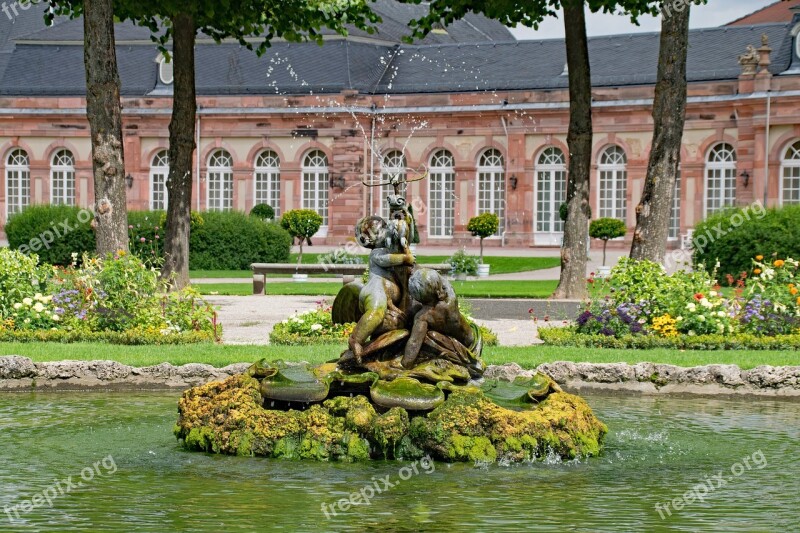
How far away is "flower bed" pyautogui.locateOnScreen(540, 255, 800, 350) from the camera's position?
13.9m

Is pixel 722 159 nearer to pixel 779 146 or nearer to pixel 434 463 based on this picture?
pixel 779 146

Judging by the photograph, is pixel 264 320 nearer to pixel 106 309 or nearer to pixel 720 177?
pixel 106 309

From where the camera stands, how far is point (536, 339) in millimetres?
15109

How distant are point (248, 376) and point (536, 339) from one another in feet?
21.2

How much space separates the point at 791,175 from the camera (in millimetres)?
36344

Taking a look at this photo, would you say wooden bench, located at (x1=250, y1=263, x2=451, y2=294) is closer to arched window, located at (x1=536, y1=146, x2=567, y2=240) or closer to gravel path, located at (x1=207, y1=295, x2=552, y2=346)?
gravel path, located at (x1=207, y1=295, x2=552, y2=346)

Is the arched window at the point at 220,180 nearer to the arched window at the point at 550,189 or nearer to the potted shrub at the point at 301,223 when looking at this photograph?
the potted shrub at the point at 301,223

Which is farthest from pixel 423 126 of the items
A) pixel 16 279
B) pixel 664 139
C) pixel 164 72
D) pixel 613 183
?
pixel 16 279

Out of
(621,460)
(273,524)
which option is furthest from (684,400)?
(273,524)

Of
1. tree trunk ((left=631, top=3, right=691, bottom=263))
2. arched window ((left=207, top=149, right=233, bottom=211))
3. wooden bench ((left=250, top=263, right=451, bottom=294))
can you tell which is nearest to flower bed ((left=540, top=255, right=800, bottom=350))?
tree trunk ((left=631, top=3, right=691, bottom=263))

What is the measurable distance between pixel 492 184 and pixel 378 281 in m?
31.6

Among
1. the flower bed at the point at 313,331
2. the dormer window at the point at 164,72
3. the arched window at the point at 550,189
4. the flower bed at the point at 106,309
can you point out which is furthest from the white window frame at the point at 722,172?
the flower bed at the point at 106,309

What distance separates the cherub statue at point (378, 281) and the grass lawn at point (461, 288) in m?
12.3

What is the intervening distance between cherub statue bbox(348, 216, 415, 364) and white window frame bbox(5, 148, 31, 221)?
36.0 m
